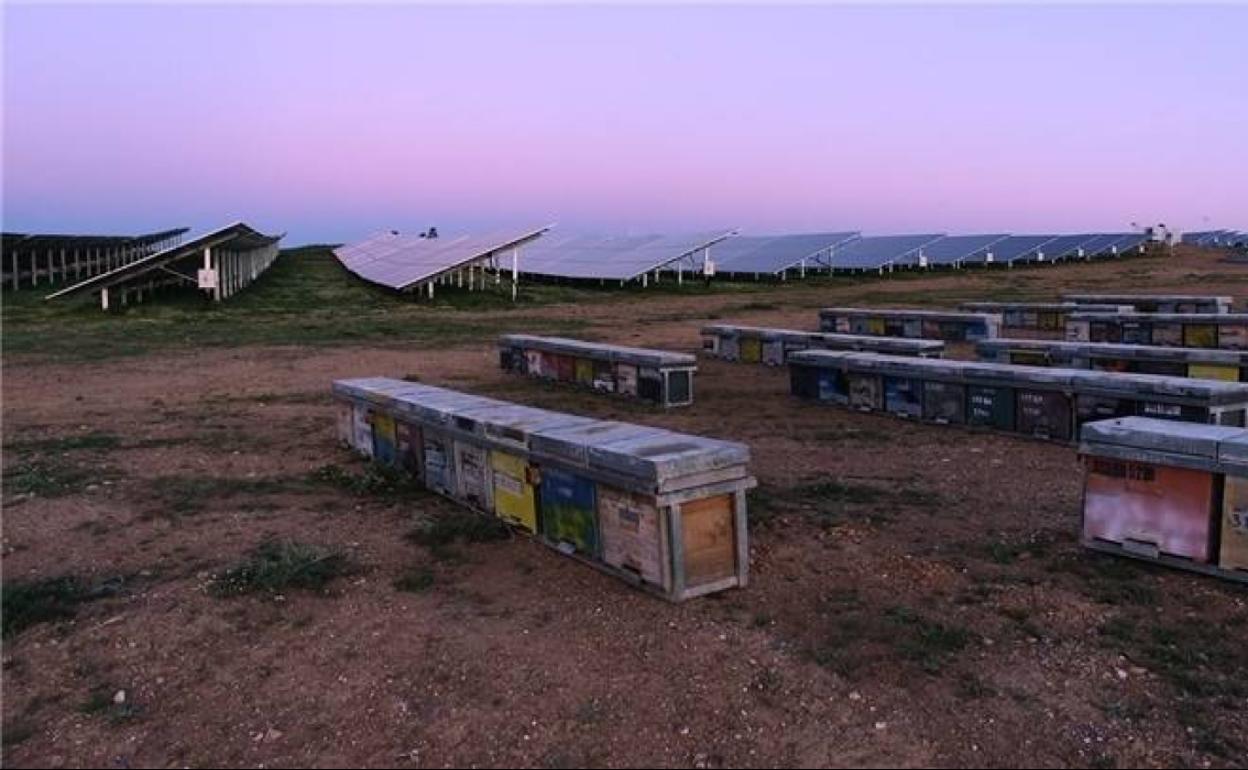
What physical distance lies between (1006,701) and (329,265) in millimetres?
64749

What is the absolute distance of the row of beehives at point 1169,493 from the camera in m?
7.55

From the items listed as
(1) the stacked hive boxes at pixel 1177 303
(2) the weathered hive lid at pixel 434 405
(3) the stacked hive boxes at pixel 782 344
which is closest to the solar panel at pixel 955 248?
(1) the stacked hive boxes at pixel 1177 303

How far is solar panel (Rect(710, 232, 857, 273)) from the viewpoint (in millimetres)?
52188

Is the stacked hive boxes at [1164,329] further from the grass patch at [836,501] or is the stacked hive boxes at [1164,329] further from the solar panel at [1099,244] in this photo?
the solar panel at [1099,244]

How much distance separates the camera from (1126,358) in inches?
624

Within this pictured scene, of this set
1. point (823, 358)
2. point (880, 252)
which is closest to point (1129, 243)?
point (880, 252)

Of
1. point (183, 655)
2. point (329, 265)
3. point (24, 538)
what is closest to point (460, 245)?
point (329, 265)

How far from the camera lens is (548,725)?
5.48m

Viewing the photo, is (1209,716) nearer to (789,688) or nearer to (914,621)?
(914,621)

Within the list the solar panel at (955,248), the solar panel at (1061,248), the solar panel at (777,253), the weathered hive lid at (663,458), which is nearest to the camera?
the weathered hive lid at (663,458)

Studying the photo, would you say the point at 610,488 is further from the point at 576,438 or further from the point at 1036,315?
the point at 1036,315

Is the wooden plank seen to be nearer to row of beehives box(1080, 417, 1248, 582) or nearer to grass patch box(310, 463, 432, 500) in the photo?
row of beehives box(1080, 417, 1248, 582)

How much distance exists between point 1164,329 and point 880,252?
1429 inches

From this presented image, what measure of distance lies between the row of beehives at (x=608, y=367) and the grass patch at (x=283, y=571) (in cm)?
875
